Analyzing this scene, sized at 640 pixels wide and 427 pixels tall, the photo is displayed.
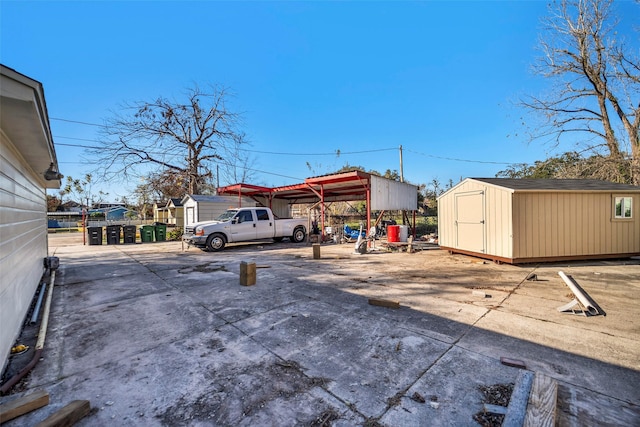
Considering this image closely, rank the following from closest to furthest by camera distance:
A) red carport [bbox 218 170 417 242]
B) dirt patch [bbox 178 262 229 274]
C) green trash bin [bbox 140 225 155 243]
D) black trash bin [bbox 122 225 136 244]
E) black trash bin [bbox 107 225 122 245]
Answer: dirt patch [bbox 178 262 229 274]
red carport [bbox 218 170 417 242]
black trash bin [bbox 107 225 122 245]
black trash bin [bbox 122 225 136 244]
green trash bin [bbox 140 225 155 243]

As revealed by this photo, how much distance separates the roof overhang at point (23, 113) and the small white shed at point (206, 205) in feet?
40.0

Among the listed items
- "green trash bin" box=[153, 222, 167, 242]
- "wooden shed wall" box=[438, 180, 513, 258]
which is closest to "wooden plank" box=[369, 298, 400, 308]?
"wooden shed wall" box=[438, 180, 513, 258]

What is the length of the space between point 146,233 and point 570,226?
63.6ft

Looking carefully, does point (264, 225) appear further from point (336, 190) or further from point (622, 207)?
point (622, 207)

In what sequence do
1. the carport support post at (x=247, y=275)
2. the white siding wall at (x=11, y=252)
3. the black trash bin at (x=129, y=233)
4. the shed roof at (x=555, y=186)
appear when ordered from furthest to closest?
1. the black trash bin at (x=129, y=233)
2. the shed roof at (x=555, y=186)
3. the carport support post at (x=247, y=275)
4. the white siding wall at (x=11, y=252)

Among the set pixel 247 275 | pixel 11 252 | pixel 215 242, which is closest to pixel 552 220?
pixel 247 275

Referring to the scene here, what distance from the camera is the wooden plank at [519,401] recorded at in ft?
5.66

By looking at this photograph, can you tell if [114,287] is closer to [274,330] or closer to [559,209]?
[274,330]

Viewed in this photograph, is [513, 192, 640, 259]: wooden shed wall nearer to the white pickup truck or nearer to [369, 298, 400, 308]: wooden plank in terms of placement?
[369, 298, 400, 308]: wooden plank

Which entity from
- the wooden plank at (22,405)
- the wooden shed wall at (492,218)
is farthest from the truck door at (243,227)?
the wooden plank at (22,405)

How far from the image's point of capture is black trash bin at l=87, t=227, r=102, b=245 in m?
13.9

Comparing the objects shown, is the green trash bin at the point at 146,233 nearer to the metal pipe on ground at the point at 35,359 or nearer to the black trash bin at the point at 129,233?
the black trash bin at the point at 129,233

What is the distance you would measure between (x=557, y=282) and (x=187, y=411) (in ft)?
23.8

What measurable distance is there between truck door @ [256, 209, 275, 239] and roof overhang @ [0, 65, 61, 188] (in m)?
8.26
